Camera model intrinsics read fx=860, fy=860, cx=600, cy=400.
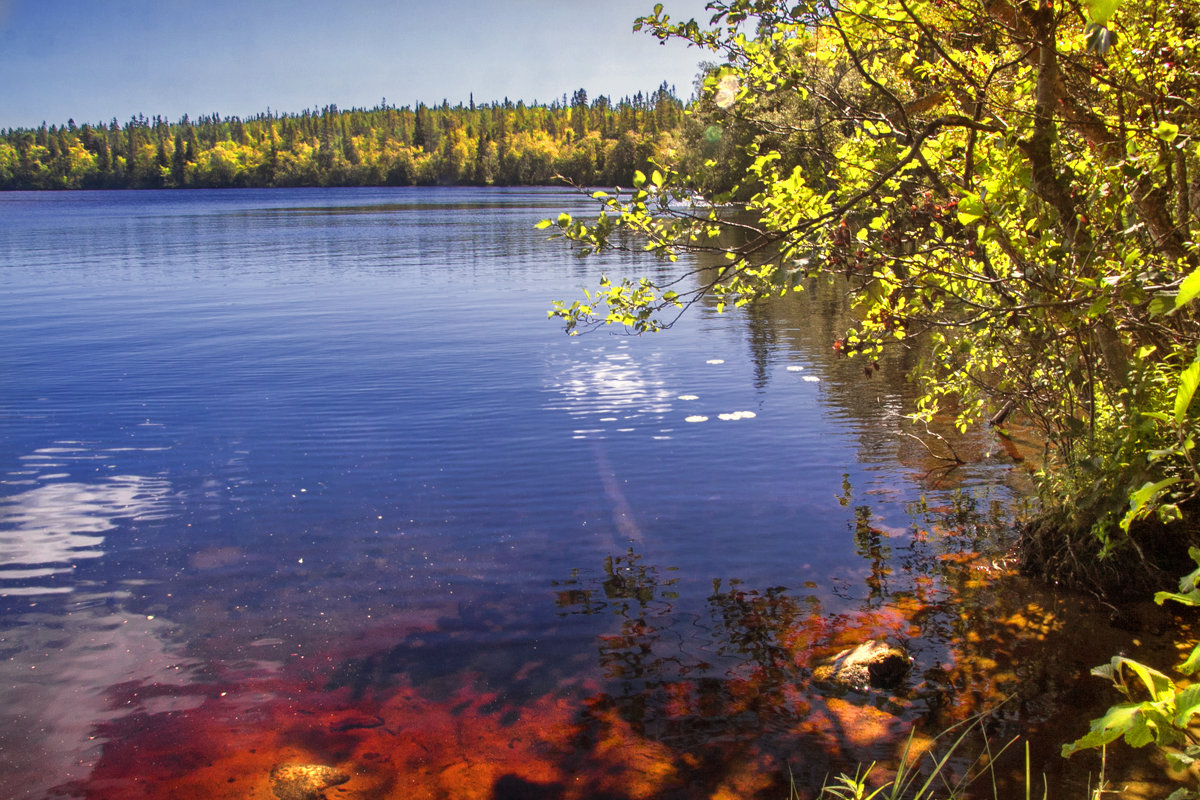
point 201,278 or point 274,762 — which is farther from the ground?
point 201,278

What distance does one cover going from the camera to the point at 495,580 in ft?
28.4

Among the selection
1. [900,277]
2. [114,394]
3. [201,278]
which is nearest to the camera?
[900,277]

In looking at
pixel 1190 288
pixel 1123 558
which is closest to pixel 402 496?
pixel 1123 558

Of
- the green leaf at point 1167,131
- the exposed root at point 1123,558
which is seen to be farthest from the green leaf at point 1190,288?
the exposed root at point 1123,558

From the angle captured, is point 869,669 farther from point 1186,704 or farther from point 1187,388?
point 1187,388

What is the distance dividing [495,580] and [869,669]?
3760mm

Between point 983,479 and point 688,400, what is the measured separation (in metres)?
5.94

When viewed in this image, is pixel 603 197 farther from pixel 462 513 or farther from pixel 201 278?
pixel 201 278

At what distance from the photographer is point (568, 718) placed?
6.41 meters

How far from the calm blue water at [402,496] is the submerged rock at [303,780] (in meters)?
1.27

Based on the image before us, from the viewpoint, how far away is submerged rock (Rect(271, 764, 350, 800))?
5645mm

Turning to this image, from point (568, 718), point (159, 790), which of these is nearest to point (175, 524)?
point (159, 790)

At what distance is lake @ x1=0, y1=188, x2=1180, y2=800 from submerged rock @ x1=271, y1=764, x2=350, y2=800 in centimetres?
6

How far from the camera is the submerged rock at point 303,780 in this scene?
5.64m
